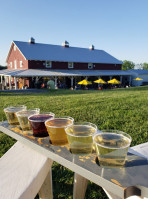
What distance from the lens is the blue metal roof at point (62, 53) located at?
26.1 metres

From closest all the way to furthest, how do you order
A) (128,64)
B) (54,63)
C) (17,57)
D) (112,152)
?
(112,152) < (54,63) < (17,57) < (128,64)

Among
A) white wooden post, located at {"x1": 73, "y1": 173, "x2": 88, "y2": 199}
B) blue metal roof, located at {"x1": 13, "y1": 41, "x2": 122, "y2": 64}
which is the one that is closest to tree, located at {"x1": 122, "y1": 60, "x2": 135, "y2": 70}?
blue metal roof, located at {"x1": 13, "y1": 41, "x2": 122, "y2": 64}

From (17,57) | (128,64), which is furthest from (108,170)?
(128,64)

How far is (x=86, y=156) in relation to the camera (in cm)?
111

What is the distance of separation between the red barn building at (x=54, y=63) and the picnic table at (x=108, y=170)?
21847mm

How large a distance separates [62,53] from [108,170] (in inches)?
1174

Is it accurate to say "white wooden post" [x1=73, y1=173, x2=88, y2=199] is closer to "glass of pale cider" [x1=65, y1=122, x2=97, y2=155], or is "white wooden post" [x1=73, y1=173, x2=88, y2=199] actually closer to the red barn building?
"glass of pale cider" [x1=65, y1=122, x2=97, y2=155]

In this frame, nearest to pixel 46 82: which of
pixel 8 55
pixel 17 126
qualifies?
pixel 8 55

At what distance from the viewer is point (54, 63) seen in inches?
1075

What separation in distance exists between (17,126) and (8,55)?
32.8 meters

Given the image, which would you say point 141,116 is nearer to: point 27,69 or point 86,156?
point 86,156

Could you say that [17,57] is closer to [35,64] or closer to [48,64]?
[35,64]

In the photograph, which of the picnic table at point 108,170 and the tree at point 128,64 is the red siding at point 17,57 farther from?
the tree at point 128,64

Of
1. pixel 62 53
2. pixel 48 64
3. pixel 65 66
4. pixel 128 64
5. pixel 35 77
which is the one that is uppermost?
pixel 128 64
